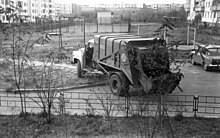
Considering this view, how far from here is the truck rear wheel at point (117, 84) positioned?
903 cm

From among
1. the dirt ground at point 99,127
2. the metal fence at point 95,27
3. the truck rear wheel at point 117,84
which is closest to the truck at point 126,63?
the truck rear wheel at point 117,84

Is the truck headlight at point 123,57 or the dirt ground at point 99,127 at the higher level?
the truck headlight at point 123,57

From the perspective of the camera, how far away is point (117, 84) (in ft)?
30.5

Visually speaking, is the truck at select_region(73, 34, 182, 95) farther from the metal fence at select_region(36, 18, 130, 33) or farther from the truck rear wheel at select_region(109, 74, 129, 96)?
the metal fence at select_region(36, 18, 130, 33)

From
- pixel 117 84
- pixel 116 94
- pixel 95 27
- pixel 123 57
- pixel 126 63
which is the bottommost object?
pixel 116 94

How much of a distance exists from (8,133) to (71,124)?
55.5 inches

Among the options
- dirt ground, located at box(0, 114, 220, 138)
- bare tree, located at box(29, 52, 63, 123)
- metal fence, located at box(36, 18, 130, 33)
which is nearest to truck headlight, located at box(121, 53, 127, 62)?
bare tree, located at box(29, 52, 63, 123)

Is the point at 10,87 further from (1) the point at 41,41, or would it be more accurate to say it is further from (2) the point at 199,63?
(2) the point at 199,63

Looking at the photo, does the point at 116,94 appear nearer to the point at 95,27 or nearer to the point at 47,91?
the point at 47,91

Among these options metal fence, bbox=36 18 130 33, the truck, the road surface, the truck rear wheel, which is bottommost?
the road surface

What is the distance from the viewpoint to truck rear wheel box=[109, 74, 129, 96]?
9031 mm

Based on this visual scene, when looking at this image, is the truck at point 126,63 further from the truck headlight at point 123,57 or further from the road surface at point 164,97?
the road surface at point 164,97

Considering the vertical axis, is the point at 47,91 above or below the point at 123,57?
below

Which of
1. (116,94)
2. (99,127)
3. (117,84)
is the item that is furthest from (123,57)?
(99,127)
